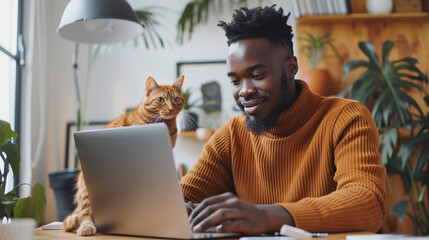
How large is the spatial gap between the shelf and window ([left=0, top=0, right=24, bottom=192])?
185 centimetres

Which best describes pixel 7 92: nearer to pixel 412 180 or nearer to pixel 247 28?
pixel 247 28

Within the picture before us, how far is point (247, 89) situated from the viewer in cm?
112

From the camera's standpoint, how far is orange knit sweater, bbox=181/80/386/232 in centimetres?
87

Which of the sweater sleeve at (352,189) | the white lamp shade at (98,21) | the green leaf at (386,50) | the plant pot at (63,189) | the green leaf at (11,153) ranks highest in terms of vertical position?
the white lamp shade at (98,21)

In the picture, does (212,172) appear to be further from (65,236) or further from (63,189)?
(63,189)

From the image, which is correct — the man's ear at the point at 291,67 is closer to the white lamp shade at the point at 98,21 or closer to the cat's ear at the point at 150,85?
the cat's ear at the point at 150,85

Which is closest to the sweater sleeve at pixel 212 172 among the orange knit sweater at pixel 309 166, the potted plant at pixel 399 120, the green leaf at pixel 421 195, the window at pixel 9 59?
the orange knit sweater at pixel 309 166

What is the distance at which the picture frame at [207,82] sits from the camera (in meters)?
3.08

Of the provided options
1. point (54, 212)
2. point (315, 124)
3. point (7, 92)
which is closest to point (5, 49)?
point (7, 92)

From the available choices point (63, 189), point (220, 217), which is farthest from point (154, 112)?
point (63, 189)

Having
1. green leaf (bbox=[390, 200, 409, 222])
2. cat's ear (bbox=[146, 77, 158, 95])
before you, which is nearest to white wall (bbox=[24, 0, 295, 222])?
green leaf (bbox=[390, 200, 409, 222])

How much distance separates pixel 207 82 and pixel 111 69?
2.42ft

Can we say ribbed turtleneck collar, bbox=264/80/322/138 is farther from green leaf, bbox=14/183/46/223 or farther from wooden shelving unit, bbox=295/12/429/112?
wooden shelving unit, bbox=295/12/429/112

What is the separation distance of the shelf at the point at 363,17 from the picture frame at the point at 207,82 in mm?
686
